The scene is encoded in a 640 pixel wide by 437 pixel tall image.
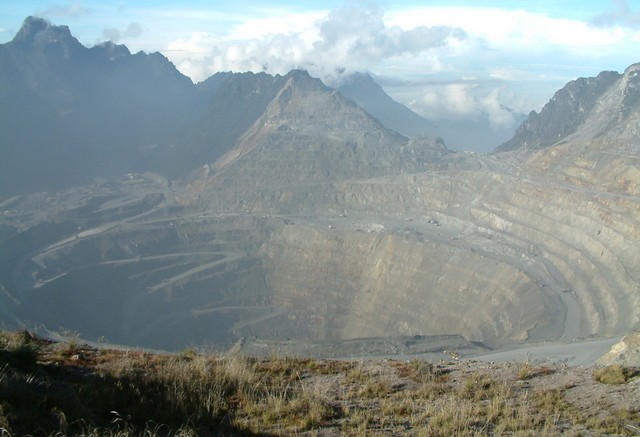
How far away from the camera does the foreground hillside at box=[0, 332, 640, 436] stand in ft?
25.7

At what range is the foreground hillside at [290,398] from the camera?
308 inches

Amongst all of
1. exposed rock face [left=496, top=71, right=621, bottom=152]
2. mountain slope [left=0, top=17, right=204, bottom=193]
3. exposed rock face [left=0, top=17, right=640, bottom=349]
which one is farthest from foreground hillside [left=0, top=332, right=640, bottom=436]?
exposed rock face [left=496, top=71, right=621, bottom=152]

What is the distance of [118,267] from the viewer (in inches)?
4040

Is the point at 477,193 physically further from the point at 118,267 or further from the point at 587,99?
the point at 587,99

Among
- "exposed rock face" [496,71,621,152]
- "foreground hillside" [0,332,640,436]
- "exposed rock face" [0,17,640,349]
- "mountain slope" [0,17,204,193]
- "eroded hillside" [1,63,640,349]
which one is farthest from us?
"exposed rock face" [496,71,621,152]

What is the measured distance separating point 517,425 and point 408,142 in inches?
5867

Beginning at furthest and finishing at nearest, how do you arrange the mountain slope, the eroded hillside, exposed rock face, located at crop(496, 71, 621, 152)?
exposed rock face, located at crop(496, 71, 621, 152) < the mountain slope < the eroded hillside

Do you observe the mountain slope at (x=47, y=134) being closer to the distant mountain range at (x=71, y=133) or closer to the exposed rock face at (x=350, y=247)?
the distant mountain range at (x=71, y=133)

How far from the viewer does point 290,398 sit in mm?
10000

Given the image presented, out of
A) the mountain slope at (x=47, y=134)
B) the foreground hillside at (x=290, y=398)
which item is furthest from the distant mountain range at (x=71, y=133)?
the foreground hillside at (x=290, y=398)

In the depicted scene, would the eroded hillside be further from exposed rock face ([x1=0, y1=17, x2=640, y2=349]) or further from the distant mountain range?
the distant mountain range

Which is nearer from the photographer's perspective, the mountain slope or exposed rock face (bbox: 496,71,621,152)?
the mountain slope

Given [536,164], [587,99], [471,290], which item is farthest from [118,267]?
[587,99]

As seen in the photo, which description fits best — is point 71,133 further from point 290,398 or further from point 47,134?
point 290,398
